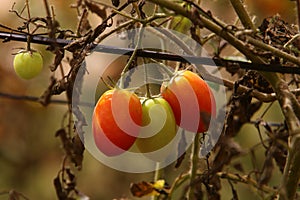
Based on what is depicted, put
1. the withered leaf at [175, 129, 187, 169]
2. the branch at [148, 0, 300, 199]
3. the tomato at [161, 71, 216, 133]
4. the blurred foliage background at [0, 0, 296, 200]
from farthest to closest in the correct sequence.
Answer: the blurred foliage background at [0, 0, 296, 200] → the withered leaf at [175, 129, 187, 169] → the tomato at [161, 71, 216, 133] → the branch at [148, 0, 300, 199]

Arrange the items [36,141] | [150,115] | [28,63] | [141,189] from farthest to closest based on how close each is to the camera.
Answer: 1. [36,141]
2. [141,189]
3. [28,63]
4. [150,115]

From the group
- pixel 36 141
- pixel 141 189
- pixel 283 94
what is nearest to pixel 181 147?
pixel 141 189

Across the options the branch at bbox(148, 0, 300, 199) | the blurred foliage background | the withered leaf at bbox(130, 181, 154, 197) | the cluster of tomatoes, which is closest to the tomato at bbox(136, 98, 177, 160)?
the cluster of tomatoes

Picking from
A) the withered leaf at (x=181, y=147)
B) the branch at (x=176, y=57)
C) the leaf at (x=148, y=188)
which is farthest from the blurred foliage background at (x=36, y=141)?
the branch at (x=176, y=57)

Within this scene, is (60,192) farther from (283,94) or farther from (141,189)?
(283,94)

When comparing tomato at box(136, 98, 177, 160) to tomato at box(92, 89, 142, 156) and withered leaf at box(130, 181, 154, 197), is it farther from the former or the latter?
withered leaf at box(130, 181, 154, 197)

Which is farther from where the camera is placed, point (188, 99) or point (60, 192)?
point (60, 192)

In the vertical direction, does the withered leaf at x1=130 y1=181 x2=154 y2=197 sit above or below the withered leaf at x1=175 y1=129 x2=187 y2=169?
below
